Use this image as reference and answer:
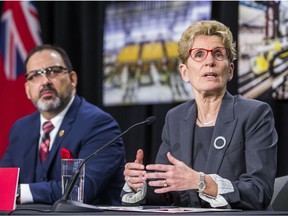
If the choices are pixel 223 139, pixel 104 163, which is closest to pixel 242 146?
pixel 223 139

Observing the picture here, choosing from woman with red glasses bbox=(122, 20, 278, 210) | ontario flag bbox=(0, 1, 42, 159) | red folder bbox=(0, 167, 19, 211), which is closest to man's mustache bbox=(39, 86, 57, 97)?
woman with red glasses bbox=(122, 20, 278, 210)

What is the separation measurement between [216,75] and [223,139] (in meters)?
0.27

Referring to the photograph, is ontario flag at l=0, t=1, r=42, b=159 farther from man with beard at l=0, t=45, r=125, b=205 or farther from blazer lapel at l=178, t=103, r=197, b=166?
blazer lapel at l=178, t=103, r=197, b=166

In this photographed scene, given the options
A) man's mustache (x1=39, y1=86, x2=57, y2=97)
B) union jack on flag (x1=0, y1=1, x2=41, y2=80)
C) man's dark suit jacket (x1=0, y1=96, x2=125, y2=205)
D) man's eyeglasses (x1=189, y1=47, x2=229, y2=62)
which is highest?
union jack on flag (x1=0, y1=1, x2=41, y2=80)

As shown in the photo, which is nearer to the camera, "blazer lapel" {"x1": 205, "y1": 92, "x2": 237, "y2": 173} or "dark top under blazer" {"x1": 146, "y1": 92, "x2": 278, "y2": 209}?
"dark top under blazer" {"x1": 146, "y1": 92, "x2": 278, "y2": 209}

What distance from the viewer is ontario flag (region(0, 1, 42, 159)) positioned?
5.11 m

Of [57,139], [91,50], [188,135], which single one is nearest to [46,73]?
[57,139]

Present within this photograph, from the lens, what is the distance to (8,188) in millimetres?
2289

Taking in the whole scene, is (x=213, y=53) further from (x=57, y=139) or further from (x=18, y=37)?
(x=18, y=37)

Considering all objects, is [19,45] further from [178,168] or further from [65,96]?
[178,168]

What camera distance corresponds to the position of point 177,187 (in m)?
2.27

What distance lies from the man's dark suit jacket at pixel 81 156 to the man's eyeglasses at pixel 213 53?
2.90ft

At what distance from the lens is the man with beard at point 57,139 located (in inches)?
129

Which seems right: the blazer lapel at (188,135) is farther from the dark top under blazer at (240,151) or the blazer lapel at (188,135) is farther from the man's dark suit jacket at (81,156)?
the man's dark suit jacket at (81,156)
